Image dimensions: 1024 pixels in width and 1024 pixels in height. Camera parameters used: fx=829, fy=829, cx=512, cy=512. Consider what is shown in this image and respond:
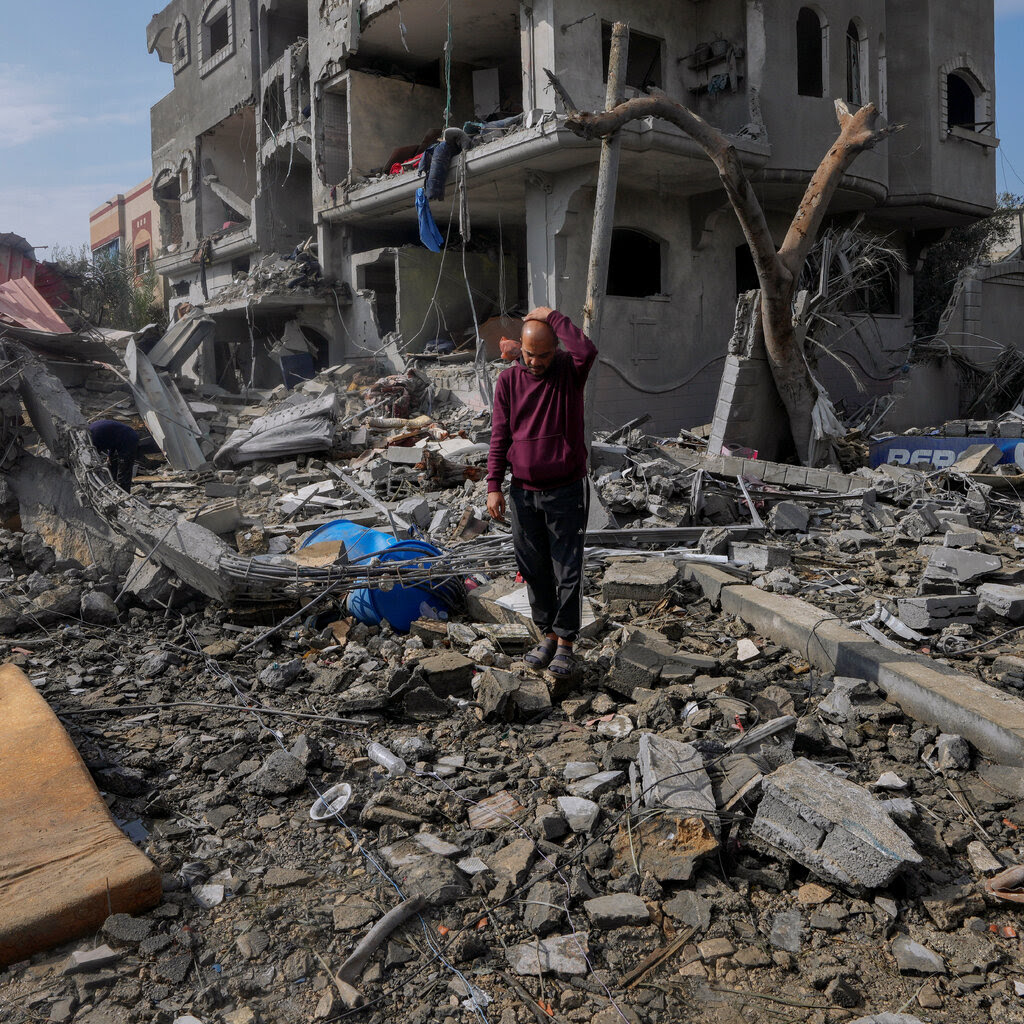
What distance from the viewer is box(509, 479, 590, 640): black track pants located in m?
4.04

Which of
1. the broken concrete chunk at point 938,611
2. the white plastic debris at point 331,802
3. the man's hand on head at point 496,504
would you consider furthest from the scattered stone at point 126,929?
the broken concrete chunk at point 938,611

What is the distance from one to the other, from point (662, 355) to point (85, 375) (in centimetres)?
937

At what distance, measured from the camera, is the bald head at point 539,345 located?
3.89 metres

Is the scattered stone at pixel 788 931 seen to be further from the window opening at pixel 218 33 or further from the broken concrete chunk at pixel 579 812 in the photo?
the window opening at pixel 218 33

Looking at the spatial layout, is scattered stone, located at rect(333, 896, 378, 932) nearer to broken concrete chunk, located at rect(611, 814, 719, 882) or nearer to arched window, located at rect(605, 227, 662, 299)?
broken concrete chunk, located at rect(611, 814, 719, 882)

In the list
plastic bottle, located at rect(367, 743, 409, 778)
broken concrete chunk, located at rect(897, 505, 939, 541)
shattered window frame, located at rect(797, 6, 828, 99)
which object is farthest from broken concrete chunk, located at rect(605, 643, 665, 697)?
shattered window frame, located at rect(797, 6, 828, 99)

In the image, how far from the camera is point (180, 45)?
22312 millimetres

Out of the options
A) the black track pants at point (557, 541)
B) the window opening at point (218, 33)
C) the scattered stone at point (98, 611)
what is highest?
the window opening at point (218, 33)

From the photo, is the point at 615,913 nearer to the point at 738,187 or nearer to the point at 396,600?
the point at 396,600

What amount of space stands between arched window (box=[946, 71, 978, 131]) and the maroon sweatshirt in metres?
16.8

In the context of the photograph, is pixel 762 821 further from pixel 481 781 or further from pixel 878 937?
pixel 481 781

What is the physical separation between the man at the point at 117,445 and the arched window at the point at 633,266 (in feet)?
29.8

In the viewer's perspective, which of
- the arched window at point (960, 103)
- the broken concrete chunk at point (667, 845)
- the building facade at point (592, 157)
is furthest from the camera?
the arched window at point (960, 103)

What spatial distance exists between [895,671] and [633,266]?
1352cm
